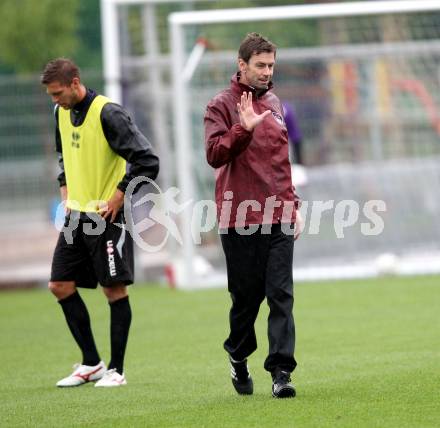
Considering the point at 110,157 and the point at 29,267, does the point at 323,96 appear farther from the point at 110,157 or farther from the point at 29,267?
the point at 110,157

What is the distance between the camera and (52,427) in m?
6.59

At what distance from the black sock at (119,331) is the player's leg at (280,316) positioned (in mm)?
1524

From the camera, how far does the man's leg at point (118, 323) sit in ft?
27.3

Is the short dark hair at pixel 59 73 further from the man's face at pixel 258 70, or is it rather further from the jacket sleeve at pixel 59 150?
the man's face at pixel 258 70

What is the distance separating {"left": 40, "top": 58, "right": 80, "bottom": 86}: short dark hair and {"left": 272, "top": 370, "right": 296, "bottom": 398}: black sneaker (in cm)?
246

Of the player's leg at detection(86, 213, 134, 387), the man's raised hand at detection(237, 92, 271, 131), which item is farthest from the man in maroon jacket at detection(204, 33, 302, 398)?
the player's leg at detection(86, 213, 134, 387)

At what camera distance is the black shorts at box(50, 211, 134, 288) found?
27.0ft

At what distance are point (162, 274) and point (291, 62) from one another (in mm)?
3933

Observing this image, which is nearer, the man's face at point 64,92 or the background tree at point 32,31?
the man's face at point 64,92

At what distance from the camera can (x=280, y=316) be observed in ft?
23.3

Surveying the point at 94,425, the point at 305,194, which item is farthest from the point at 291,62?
the point at 94,425

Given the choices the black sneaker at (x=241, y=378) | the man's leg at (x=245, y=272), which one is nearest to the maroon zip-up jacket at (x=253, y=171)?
the man's leg at (x=245, y=272)

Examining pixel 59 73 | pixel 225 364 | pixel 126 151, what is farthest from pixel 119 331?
pixel 59 73

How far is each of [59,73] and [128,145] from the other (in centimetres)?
65
